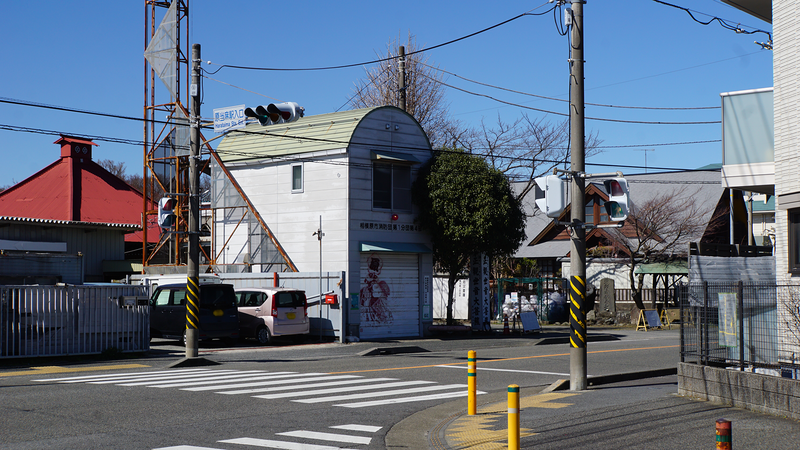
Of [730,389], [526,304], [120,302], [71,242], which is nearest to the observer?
[730,389]

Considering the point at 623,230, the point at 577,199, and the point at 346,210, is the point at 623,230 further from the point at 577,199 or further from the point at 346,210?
the point at 577,199

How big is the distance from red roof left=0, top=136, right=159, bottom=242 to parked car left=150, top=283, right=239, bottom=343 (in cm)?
1664

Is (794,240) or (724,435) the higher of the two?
(794,240)

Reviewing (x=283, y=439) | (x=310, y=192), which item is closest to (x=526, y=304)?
(x=310, y=192)

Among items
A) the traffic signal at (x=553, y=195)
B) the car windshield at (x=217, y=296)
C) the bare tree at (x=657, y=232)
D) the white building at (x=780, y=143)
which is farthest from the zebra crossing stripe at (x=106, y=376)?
the bare tree at (x=657, y=232)

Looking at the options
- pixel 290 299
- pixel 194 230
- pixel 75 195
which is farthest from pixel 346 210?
pixel 75 195

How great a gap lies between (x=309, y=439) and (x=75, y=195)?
35.9 metres

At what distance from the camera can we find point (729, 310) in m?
11.9

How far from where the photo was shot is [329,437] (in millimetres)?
9156

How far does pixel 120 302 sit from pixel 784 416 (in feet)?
52.8

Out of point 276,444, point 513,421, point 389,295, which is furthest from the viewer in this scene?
point 389,295

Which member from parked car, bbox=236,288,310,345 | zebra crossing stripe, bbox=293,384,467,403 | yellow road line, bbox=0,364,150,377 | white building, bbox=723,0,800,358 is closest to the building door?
parked car, bbox=236,288,310,345

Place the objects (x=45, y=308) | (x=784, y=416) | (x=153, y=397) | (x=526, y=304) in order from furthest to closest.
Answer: (x=526, y=304), (x=45, y=308), (x=153, y=397), (x=784, y=416)

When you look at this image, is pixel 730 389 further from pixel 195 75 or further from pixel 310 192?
pixel 310 192
